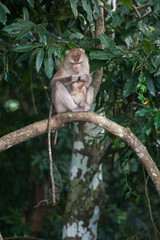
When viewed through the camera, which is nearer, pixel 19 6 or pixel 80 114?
pixel 80 114

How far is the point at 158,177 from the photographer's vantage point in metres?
3.13

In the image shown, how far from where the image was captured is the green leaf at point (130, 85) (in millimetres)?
3262

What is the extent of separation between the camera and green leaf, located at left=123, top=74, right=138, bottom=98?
3262mm

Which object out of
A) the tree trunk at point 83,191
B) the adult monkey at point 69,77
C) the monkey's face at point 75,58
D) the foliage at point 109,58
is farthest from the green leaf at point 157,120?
the tree trunk at point 83,191

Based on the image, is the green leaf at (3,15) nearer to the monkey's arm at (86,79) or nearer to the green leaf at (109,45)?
the green leaf at (109,45)

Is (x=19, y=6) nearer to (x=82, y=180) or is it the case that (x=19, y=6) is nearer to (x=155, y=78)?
(x=155, y=78)

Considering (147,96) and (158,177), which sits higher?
(147,96)

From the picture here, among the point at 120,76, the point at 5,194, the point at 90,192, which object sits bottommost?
the point at 90,192

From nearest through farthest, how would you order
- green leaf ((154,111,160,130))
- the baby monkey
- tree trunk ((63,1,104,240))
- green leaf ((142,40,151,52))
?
green leaf ((142,40,151,52)) < green leaf ((154,111,160,130)) < the baby monkey < tree trunk ((63,1,104,240))

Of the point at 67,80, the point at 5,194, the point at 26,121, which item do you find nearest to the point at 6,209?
the point at 5,194

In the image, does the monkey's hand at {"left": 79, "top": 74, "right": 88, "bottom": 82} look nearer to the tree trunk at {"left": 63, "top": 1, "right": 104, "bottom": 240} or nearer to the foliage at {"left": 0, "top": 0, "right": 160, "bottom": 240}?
the foliage at {"left": 0, "top": 0, "right": 160, "bottom": 240}

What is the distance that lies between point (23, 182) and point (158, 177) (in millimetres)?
5398

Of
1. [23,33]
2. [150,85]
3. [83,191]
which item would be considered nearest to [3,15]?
[23,33]

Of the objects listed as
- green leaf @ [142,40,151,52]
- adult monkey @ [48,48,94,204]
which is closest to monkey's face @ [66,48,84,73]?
adult monkey @ [48,48,94,204]
